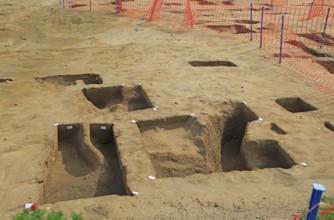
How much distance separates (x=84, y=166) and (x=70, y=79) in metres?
3.87

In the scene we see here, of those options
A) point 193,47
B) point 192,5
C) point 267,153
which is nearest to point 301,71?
point 193,47

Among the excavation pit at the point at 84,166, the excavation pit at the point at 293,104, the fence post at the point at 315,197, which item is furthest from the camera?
the excavation pit at the point at 293,104

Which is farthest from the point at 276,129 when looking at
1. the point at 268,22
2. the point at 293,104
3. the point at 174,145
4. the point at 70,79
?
the point at 268,22

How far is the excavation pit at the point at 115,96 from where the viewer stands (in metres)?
8.48

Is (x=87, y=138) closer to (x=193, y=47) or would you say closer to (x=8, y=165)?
(x=8, y=165)

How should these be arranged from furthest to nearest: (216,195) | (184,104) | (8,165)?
(184,104), (8,165), (216,195)

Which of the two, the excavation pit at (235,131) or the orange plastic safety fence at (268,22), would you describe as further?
the orange plastic safety fence at (268,22)

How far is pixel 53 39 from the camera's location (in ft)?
45.5

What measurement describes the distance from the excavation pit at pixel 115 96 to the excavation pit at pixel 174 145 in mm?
1391

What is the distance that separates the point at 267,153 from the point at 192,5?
17.2 meters

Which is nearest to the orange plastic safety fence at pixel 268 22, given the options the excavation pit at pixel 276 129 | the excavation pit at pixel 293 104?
the excavation pit at pixel 293 104

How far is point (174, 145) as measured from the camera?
6.64m

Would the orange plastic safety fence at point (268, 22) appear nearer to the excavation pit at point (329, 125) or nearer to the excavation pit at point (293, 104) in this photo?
the excavation pit at point (293, 104)

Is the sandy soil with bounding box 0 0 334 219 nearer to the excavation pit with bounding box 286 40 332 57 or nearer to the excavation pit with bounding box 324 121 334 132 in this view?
the excavation pit with bounding box 324 121 334 132
